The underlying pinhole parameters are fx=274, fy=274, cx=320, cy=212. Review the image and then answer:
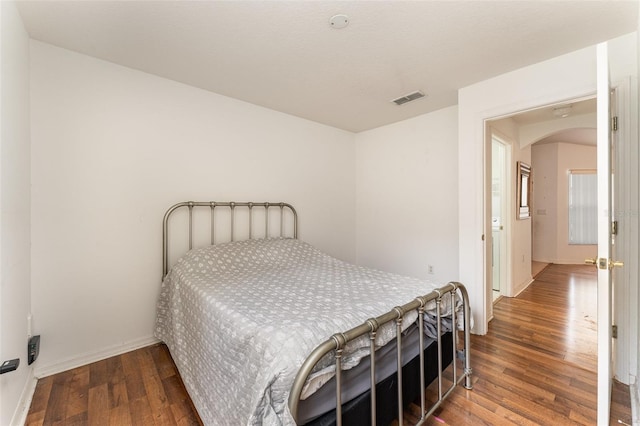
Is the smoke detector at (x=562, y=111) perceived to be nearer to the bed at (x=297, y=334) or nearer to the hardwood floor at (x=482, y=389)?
the hardwood floor at (x=482, y=389)

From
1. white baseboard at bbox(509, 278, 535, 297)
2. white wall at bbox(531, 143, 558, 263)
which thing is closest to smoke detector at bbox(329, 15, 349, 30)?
white baseboard at bbox(509, 278, 535, 297)

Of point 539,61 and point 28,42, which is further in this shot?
point 539,61

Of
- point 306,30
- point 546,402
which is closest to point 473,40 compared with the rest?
point 306,30

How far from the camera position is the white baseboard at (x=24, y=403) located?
4.75 feet

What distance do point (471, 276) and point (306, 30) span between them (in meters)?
2.48

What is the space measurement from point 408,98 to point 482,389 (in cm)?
256

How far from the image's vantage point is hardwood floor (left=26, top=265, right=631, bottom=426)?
1542 mm

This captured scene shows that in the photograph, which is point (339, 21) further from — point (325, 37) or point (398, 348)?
point (398, 348)

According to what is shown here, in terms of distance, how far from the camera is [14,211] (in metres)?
1.47

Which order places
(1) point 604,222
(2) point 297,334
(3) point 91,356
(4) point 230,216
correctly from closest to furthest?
(2) point 297,334 → (1) point 604,222 → (3) point 91,356 → (4) point 230,216

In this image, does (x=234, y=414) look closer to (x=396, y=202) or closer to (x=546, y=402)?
(x=546, y=402)

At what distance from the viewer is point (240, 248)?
253cm

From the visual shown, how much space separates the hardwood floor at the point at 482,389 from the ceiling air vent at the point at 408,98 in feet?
7.81

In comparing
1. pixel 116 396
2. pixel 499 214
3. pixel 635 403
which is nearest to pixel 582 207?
pixel 499 214
